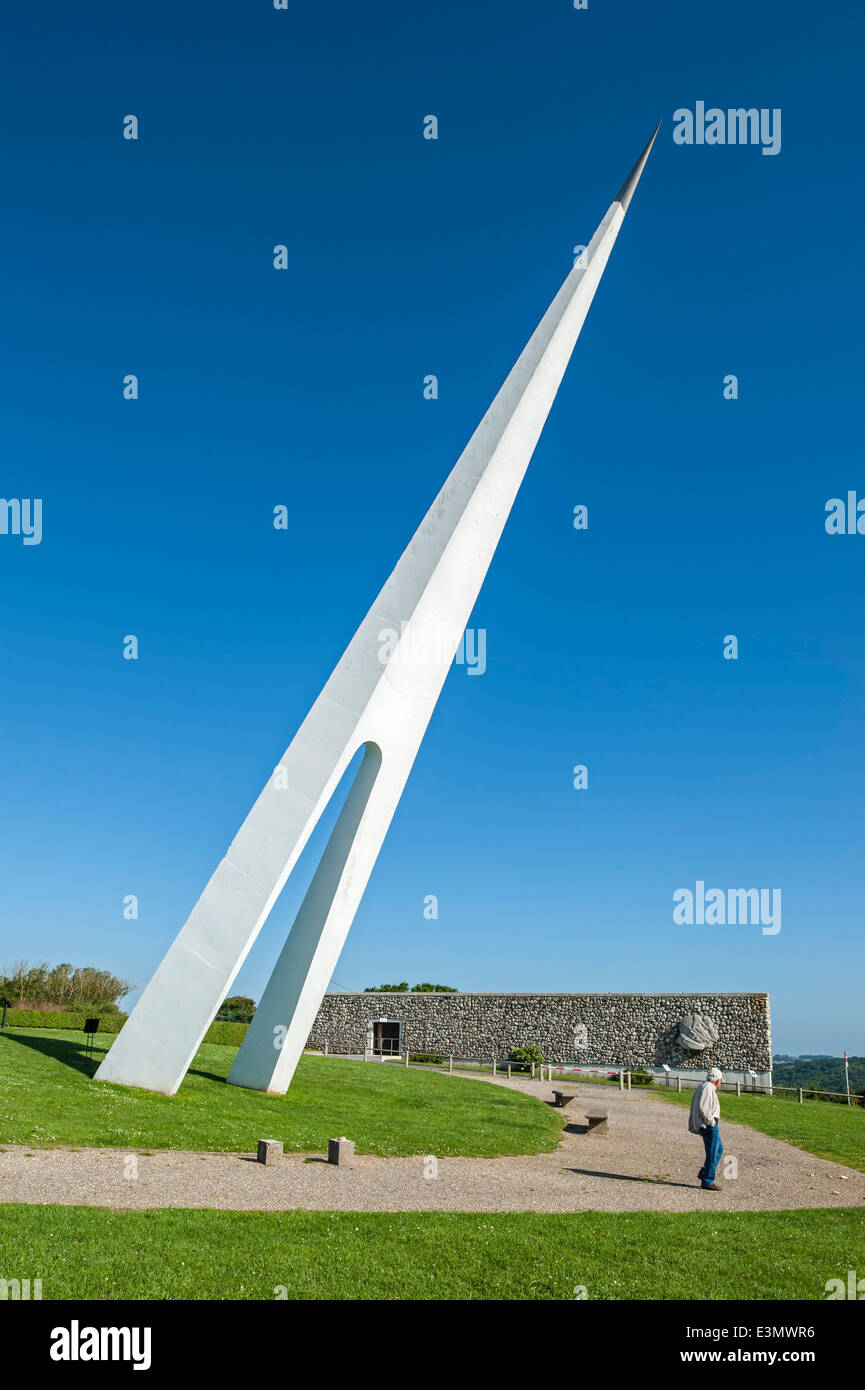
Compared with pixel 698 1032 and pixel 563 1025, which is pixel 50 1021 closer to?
pixel 563 1025

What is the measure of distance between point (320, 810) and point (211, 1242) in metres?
6.05

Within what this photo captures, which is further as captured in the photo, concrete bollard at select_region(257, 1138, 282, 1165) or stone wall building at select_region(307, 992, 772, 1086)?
stone wall building at select_region(307, 992, 772, 1086)

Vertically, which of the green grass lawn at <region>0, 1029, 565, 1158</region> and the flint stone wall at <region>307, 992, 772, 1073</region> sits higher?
the green grass lawn at <region>0, 1029, 565, 1158</region>

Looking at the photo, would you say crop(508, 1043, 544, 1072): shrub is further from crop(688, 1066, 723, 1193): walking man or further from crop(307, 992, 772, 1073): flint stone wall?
crop(688, 1066, 723, 1193): walking man

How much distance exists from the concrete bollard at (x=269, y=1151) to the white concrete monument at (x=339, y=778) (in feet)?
7.30

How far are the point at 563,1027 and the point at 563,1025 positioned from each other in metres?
0.07

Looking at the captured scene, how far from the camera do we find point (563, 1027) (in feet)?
98.3

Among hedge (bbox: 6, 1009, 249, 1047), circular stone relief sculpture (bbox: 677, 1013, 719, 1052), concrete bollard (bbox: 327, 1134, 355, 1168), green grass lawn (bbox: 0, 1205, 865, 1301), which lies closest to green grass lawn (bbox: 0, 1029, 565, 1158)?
concrete bollard (bbox: 327, 1134, 355, 1168)

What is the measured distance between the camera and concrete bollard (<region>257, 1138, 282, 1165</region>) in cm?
809

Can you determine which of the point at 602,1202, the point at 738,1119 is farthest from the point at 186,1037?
the point at 738,1119

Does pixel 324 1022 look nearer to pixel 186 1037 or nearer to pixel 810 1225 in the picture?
pixel 186 1037

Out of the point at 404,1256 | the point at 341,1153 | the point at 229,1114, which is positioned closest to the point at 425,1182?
the point at 341,1153

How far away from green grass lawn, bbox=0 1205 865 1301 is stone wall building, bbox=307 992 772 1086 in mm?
22803
